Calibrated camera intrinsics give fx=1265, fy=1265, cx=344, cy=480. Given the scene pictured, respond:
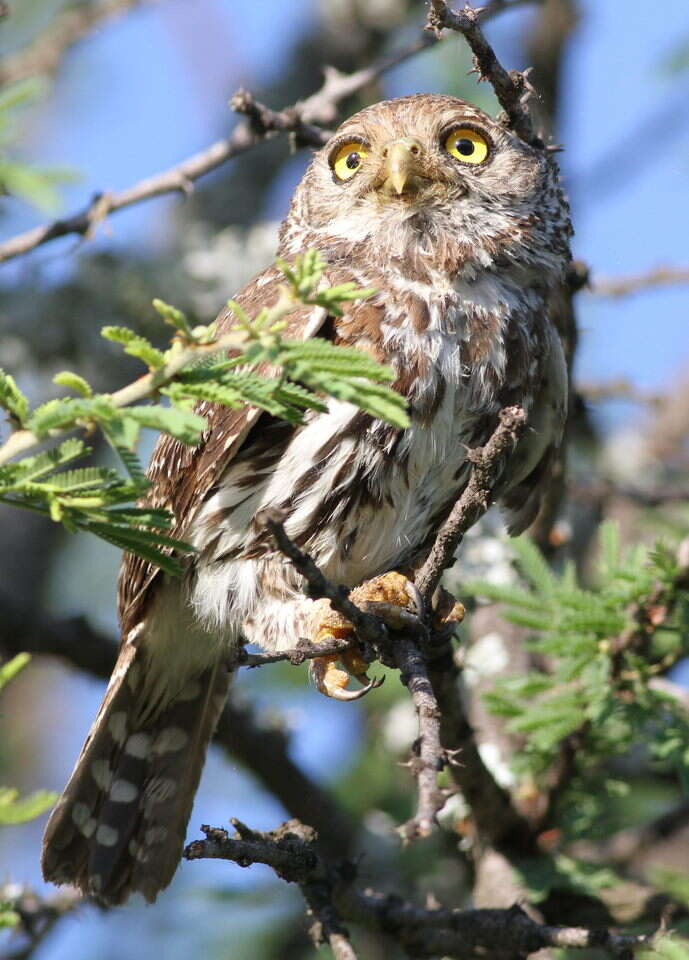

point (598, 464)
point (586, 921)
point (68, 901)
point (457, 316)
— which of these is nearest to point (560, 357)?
point (457, 316)

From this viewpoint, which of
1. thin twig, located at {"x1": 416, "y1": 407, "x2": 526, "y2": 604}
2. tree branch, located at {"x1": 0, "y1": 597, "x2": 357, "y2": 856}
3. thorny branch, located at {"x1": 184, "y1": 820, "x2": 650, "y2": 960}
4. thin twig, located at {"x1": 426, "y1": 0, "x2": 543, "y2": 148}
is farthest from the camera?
tree branch, located at {"x1": 0, "y1": 597, "x2": 357, "y2": 856}

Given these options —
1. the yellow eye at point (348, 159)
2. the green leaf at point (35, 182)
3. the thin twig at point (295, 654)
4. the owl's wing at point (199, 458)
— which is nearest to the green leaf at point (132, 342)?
the thin twig at point (295, 654)

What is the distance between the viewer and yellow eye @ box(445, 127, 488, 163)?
417cm

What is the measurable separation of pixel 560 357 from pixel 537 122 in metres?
1.28

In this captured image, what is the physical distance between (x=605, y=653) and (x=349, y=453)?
105 cm

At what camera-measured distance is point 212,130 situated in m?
8.35

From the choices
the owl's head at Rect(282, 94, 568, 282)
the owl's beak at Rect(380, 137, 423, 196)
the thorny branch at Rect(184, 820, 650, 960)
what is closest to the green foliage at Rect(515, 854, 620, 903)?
the thorny branch at Rect(184, 820, 650, 960)

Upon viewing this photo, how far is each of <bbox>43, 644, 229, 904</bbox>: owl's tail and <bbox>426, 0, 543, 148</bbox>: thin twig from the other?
209 centimetres

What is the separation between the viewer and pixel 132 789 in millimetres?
4426

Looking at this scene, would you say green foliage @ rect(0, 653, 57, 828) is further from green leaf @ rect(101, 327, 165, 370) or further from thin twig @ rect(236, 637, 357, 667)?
green leaf @ rect(101, 327, 165, 370)

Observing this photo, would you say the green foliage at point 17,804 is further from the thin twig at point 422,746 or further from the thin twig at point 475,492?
the thin twig at point 475,492

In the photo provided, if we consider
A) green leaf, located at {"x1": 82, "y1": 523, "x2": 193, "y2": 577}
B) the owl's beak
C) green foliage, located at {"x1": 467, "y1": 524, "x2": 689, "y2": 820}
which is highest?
the owl's beak

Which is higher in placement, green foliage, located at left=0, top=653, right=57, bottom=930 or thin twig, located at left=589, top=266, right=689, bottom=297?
thin twig, located at left=589, top=266, right=689, bottom=297

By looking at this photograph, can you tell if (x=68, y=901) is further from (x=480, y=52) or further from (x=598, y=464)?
(x=598, y=464)
